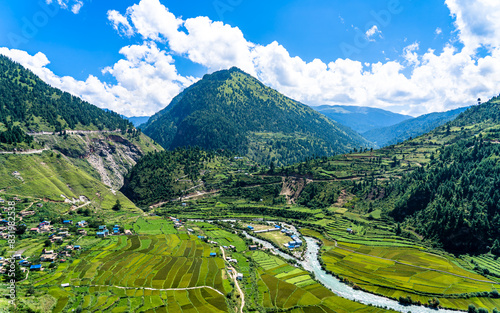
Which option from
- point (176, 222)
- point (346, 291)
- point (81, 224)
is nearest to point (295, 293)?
point (346, 291)

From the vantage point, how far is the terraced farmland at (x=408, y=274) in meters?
72.6

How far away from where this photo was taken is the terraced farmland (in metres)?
72.6

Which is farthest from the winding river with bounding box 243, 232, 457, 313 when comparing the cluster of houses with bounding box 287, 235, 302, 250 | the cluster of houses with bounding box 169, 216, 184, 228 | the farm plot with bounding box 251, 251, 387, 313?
the cluster of houses with bounding box 169, 216, 184, 228

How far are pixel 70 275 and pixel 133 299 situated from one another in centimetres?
2115

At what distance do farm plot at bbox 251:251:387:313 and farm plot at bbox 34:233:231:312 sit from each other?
11.3 m

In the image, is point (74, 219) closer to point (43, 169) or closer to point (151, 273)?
point (43, 169)

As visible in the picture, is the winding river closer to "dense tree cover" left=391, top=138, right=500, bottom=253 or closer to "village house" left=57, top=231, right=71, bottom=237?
"dense tree cover" left=391, top=138, right=500, bottom=253

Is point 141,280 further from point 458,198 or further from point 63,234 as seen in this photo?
point 458,198

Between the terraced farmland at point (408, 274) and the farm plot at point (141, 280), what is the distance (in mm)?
40192

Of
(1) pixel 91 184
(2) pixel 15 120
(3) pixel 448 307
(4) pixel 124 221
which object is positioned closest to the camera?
(3) pixel 448 307

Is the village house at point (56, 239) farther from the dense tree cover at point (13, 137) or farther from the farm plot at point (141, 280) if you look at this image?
the dense tree cover at point (13, 137)

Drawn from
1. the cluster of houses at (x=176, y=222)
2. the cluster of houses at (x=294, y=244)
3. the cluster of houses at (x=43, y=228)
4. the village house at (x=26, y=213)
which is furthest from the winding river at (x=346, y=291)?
the village house at (x=26, y=213)

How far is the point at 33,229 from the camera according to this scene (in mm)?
94875

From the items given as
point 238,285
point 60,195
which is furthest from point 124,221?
point 238,285
